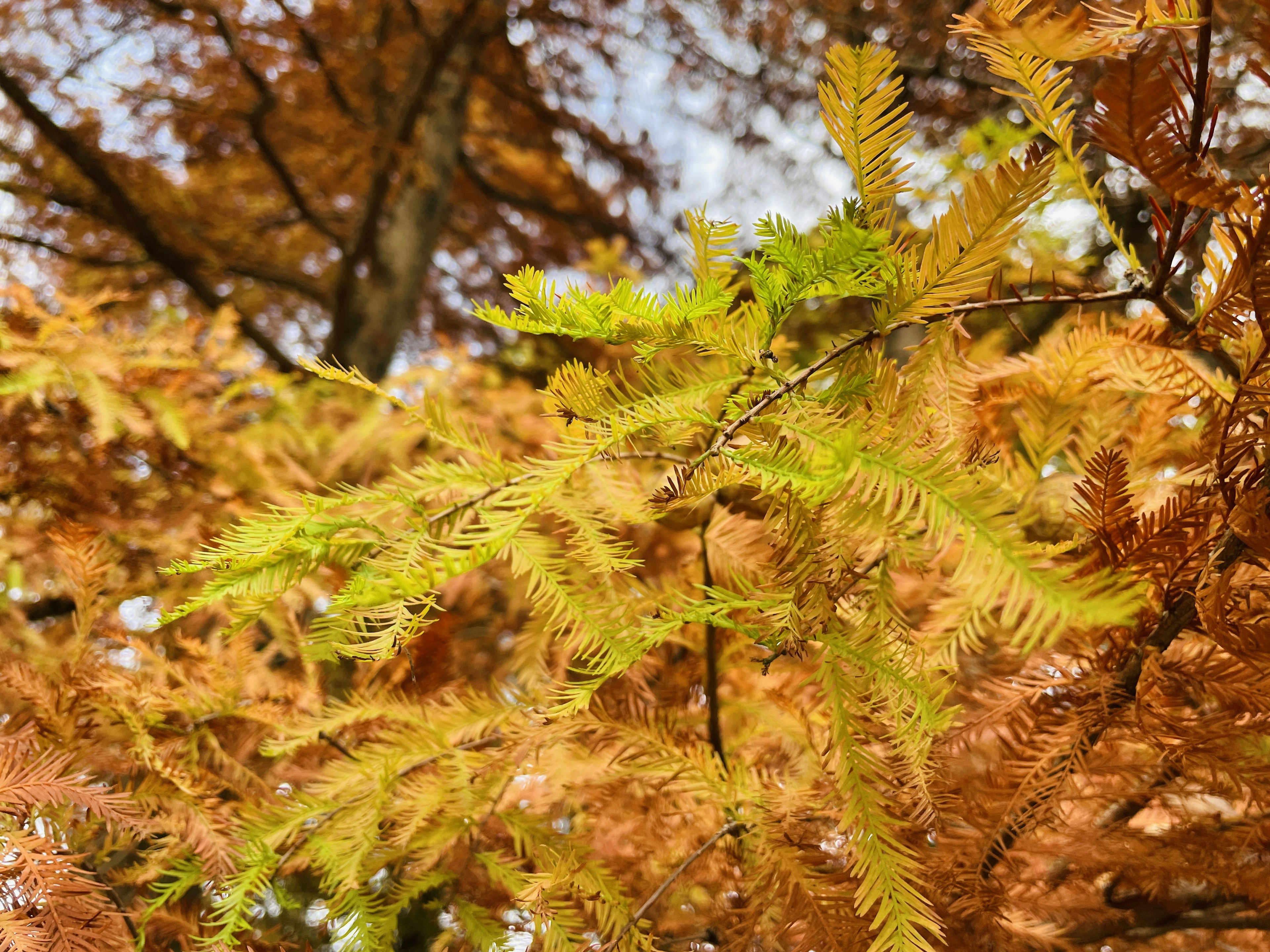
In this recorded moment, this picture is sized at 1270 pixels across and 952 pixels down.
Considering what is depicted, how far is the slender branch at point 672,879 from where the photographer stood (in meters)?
0.45

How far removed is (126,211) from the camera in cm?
167

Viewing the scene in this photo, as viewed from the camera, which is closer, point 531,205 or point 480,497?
point 480,497

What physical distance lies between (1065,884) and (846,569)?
0.40 metres

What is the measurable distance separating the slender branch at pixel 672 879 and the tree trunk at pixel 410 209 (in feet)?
5.38

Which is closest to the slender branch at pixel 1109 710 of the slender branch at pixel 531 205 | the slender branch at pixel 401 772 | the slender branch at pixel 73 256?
the slender branch at pixel 401 772

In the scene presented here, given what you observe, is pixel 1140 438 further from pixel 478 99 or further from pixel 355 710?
pixel 478 99

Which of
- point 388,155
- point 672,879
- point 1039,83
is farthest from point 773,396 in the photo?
point 388,155

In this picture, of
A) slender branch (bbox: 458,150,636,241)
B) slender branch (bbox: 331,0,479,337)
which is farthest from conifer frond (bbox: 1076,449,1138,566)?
slender branch (bbox: 458,150,636,241)

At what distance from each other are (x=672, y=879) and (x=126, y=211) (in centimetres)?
200

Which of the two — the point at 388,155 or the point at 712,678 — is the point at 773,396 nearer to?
the point at 712,678

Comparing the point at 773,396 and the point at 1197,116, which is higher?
the point at 1197,116

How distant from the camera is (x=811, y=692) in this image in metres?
0.72

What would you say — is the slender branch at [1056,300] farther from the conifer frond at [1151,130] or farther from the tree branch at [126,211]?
the tree branch at [126,211]

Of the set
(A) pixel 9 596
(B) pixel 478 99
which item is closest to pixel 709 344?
(A) pixel 9 596
